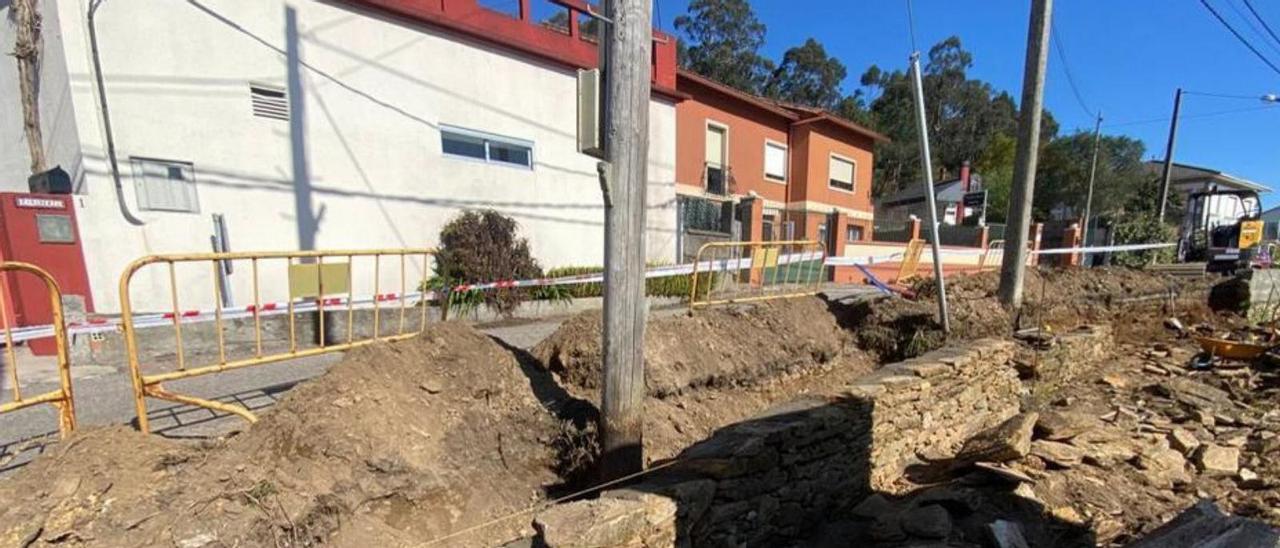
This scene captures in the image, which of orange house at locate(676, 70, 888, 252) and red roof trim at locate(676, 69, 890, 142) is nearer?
orange house at locate(676, 70, 888, 252)

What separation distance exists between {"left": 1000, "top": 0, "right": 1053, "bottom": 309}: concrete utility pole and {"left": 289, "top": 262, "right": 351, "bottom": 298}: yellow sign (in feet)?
26.5

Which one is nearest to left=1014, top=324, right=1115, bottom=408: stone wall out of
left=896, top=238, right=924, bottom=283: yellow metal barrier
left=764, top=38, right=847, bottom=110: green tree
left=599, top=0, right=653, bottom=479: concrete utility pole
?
left=896, top=238, right=924, bottom=283: yellow metal barrier

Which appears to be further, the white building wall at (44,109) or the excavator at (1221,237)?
the excavator at (1221,237)

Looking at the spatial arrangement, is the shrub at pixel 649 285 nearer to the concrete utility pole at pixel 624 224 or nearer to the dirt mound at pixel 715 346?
the dirt mound at pixel 715 346

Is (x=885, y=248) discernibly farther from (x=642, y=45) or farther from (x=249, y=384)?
(x=249, y=384)

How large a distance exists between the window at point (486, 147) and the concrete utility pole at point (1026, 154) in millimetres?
7870

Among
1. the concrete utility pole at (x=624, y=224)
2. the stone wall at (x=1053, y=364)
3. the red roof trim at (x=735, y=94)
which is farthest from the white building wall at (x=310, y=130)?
the stone wall at (x=1053, y=364)

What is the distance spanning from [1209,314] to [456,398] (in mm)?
13154

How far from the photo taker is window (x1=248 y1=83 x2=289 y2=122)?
6711 mm

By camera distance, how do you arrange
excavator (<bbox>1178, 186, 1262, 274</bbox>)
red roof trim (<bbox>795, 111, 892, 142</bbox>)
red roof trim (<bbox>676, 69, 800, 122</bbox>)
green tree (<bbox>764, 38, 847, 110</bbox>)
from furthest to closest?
1. green tree (<bbox>764, 38, 847, 110</bbox>)
2. red roof trim (<bbox>795, 111, 892, 142</bbox>)
3. red roof trim (<bbox>676, 69, 800, 122</bbox>)
4. excavator (<bbox>1178, 186, 1262, 274</bbox>)

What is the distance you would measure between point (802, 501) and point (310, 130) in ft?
25.5

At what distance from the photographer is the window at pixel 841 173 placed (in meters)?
20.0

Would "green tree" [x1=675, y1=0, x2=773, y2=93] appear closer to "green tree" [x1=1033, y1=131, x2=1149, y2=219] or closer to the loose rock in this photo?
"green tree" [x1=1033, y1=131, x2=1149, y2=219]

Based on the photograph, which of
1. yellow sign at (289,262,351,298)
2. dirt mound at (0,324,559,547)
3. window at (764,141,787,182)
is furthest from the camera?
window at (764,141,787,182)
